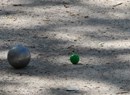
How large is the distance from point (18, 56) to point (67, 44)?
82 cm

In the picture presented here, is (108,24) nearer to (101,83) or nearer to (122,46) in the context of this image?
(122,46)

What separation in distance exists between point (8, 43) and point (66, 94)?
1278 mm

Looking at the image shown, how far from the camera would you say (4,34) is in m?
5.11

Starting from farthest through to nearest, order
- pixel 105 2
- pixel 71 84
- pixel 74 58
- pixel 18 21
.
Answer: pixel 105 2, pixel 18 21, pixel 74 58, pixel 71 84

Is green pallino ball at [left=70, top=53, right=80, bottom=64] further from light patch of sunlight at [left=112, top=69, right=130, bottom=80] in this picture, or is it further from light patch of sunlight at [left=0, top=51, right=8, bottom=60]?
light patch of sunlight at [left=0, top=51, right=8, bottom=60]

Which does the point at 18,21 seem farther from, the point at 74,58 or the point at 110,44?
the point at 74,58

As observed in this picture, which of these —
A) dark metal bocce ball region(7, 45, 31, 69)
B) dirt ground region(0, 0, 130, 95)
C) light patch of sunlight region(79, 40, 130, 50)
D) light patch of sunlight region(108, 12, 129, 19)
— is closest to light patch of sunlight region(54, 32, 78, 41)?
dirt ground region(0, 0, 130, 95)

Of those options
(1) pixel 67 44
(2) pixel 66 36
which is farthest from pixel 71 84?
(2) pixel 66 36

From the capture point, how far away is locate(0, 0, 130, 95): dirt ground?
155 inches

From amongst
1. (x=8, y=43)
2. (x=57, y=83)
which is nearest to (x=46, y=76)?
(x=57, y=83)

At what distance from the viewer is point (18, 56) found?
4.14 metres

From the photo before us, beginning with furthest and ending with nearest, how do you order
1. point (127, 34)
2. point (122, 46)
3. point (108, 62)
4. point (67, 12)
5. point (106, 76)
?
point (67, 12), point (127, 34), point (122, 46), point (108, 62), point (106, 76)

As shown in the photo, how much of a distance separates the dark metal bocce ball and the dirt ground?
0.06m

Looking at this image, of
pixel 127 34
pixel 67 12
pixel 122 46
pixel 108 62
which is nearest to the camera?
pixel 108 62
